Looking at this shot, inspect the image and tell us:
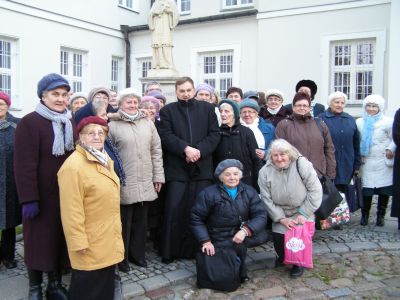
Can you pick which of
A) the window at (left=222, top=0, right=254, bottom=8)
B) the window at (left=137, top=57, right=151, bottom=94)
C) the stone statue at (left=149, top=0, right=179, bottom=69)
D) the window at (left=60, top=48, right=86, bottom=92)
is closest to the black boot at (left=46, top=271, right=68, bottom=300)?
the stone statue at (left=149, top=0, right=179, bottom=69)

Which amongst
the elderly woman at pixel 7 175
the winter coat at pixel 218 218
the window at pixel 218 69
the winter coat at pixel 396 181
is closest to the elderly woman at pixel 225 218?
the winter coat at pixel 218 218

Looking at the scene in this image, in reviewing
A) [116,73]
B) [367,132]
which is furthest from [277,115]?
[116,73]

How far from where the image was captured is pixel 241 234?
405 centimetres

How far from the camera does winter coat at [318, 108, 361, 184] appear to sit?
5.69m

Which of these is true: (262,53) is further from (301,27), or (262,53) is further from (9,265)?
(9,265)

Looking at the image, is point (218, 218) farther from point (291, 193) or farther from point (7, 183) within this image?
point (7, 183)

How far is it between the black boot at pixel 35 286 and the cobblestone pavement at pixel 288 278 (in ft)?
0.74

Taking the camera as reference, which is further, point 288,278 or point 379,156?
point 379,156

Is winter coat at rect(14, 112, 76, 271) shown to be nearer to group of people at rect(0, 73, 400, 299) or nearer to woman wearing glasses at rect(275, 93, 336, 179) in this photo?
group of people at rect(0, 73, 400, 299)

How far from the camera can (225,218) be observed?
4102 millimetres

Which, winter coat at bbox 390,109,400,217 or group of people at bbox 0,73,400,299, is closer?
group of people at bbox 0,73,400,299

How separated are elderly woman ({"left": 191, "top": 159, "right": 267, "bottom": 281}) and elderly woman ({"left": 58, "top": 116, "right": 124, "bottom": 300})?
3.10 feet

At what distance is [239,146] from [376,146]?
2.25 meters

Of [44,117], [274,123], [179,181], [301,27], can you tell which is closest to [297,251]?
[179,181]
